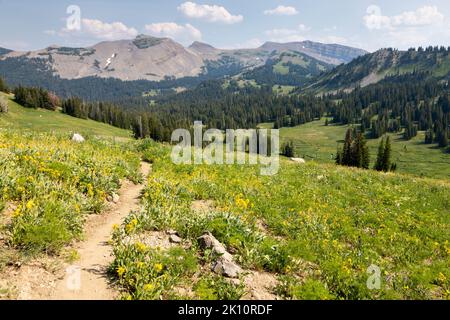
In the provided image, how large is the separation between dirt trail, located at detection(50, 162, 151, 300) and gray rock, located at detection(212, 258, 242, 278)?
279cm

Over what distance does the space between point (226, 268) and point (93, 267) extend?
354 cm

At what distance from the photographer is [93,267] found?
855 centimetres

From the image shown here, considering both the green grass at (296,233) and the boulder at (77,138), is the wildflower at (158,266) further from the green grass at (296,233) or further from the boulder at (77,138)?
the boulder at (77,138)

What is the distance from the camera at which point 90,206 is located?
11.9 m

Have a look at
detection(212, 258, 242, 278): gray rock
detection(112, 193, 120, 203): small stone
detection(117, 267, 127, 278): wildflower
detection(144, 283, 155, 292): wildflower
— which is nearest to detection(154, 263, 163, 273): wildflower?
detection(144, 283, 155, 292): wildflower

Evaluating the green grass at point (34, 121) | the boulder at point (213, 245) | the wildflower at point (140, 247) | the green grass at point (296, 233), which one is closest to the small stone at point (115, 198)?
the green grass at point (296, 233)

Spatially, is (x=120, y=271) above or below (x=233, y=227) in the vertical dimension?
above

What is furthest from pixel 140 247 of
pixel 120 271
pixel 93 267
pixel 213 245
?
pixel 213 245

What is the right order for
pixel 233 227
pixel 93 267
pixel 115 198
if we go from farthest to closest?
pixel 115 198 → pixel 233 227 → pixel 93 267

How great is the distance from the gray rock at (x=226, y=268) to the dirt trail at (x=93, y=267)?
279 centimetres

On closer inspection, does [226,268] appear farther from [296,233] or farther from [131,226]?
[296,233]

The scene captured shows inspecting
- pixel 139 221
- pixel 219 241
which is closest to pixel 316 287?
pixel 219 241

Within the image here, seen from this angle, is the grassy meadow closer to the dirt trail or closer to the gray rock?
the gray rock

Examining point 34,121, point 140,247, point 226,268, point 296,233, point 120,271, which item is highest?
point 34,121
